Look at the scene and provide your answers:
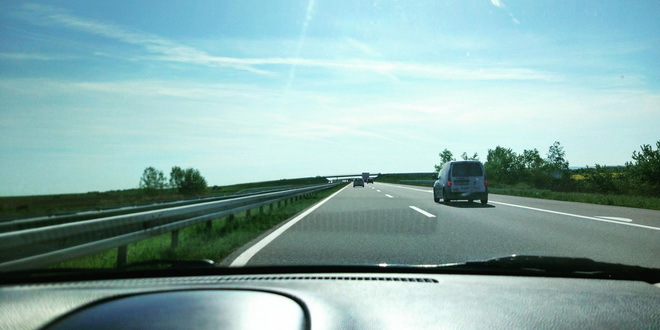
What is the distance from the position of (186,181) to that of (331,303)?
37961 mm

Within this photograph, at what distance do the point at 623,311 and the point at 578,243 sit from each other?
18.2 ft

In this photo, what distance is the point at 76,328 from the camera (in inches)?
81.5

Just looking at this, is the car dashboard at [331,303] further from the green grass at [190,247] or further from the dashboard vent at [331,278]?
the green grass at [190,247]

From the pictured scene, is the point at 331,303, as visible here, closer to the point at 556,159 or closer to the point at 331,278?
the point at 331,278

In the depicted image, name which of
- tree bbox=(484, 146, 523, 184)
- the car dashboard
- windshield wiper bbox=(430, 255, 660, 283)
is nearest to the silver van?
windshield wiper bbox=(430, 255, 660, 283)

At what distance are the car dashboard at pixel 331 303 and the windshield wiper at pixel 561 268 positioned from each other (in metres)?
0.10

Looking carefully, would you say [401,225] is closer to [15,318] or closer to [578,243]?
[578,243]

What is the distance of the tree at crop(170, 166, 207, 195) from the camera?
3371cm

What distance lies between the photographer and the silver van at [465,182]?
714 inches

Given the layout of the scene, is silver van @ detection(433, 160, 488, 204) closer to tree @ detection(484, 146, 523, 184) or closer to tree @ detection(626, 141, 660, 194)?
tree @ detection(626, 141, 660, 194)

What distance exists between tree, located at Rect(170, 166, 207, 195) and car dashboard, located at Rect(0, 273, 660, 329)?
93.5 feet

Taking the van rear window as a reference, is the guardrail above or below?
below

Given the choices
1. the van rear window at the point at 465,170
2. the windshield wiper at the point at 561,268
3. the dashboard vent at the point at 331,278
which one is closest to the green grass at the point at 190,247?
the dashboard vent at the point at 331,278

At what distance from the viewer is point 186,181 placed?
1515 inches
